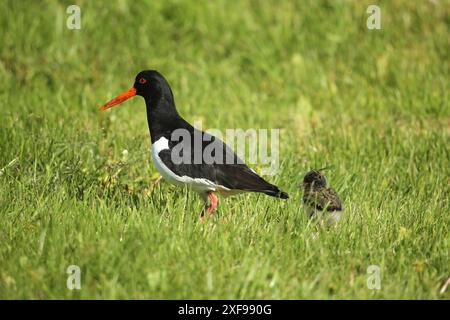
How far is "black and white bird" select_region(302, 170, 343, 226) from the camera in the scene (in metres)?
5.23

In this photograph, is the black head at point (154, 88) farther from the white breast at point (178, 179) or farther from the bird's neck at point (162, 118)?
the white breast at point (178, 179)

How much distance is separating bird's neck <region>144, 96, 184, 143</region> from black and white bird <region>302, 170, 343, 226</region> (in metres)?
1.15

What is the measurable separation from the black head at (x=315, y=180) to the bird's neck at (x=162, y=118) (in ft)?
3.51

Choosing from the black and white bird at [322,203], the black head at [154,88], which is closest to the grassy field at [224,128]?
the black and white bird at [322,203]

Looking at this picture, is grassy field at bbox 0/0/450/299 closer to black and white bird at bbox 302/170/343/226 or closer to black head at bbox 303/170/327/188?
black and white bird at bbox 302/170/343/226

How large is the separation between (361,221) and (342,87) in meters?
4.37

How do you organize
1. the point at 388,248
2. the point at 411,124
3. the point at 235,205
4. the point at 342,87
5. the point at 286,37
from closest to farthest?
the point at 388,248 < the point at 235,205 < the point at 411,124 < the point at 342,87 < the point at 286,37

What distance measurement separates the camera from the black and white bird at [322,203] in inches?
206

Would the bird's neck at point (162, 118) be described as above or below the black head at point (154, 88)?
below

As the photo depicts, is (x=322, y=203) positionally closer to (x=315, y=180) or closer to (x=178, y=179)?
(x=315, y=180)

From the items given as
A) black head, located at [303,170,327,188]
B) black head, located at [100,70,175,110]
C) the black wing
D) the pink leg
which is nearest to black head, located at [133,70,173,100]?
black head, located at [100,70,175,110]

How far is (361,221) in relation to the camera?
521cm
